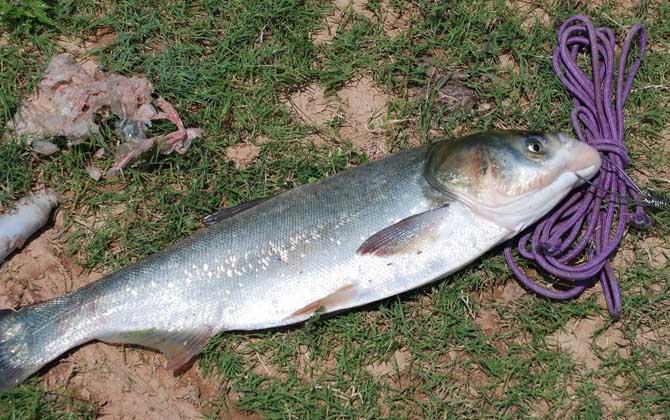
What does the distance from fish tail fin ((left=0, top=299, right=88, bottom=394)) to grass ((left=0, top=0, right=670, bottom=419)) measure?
0.55 feet

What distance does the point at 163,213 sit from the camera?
448 centimetres

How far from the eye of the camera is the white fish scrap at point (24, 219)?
13.8ft

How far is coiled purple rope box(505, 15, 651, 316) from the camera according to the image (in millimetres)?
4113

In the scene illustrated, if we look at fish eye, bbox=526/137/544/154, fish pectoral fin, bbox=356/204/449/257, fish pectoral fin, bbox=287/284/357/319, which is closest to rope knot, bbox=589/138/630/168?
fish eye, bbox=526/137/544/154

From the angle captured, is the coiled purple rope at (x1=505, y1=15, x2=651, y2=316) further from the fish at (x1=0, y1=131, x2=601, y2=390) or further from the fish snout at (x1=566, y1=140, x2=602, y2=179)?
the fish at (x1=0, y1=131, x2=601, y2=390)

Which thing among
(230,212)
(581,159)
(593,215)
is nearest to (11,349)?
(230,212)

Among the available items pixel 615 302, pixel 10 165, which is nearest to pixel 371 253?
pixel 615 302

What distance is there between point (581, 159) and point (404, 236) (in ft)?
3.67

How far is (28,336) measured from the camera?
380cm

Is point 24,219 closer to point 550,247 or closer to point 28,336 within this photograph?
point 28,336

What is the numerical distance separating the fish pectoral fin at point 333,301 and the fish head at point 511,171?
31.3 inches

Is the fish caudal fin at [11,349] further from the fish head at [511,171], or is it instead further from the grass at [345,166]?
the fish head at [511,171]

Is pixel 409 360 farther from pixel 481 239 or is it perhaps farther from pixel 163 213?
pixel 163 213

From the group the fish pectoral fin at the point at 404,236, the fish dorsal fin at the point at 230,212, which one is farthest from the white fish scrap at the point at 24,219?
the fish pectoral fin at the point at 404,236
